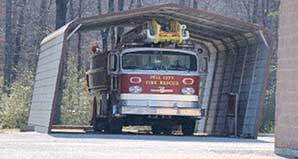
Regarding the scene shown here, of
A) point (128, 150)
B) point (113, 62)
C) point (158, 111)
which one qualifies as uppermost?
→ point (113, 62)

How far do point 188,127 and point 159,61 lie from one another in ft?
8.42

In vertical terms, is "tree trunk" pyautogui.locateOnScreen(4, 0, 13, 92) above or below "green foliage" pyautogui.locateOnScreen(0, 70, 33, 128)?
above

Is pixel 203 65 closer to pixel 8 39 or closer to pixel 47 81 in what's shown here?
pixel 47 81

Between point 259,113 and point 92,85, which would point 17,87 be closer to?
point 92,85

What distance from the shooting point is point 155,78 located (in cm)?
2664

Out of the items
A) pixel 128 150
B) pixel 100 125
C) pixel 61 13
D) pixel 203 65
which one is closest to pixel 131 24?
pixel 100 125

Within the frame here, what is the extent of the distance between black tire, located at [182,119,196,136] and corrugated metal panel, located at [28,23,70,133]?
4375 millimetres

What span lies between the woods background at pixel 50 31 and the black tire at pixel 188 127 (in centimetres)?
902

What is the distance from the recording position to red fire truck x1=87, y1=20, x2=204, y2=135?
26.5m

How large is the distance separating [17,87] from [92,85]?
8035mm

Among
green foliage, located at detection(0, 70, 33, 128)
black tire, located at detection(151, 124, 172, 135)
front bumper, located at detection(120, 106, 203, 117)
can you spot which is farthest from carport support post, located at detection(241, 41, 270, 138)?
green foliage, located at detection(0, 70, 33, 128)

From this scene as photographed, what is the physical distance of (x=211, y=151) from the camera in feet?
60.0

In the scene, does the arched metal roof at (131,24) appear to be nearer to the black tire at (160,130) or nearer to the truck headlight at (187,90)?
the truck headlight at (187,90)

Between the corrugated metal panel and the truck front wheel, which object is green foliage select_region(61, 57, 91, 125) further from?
the truck front wheel
